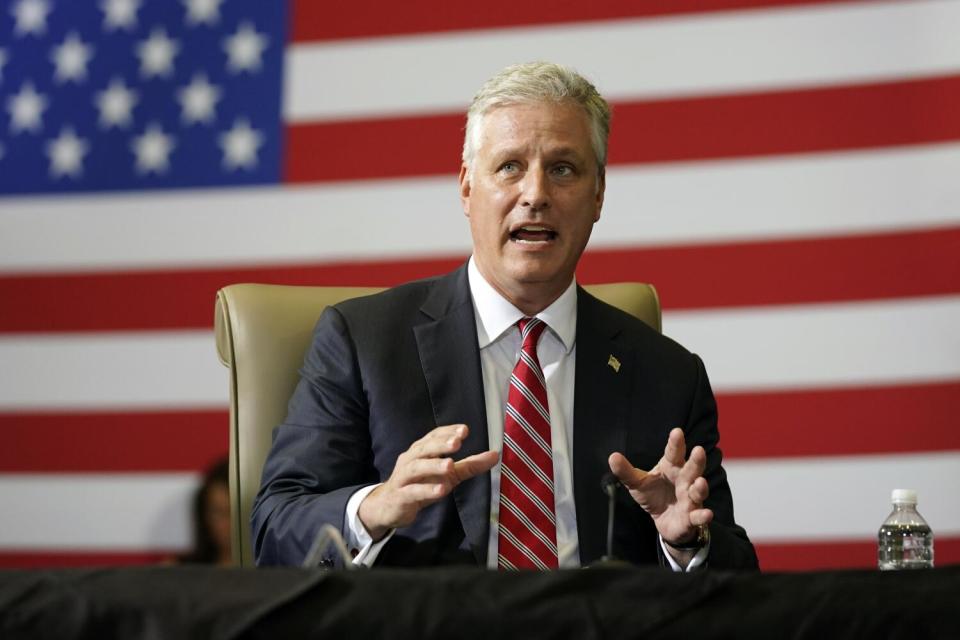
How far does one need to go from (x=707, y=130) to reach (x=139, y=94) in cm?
179

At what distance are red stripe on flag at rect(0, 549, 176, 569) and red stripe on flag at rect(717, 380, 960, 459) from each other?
176 cm

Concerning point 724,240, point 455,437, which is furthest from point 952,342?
point 455,437

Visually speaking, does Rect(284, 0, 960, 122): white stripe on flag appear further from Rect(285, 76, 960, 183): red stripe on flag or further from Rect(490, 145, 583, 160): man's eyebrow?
Rect(490, 145, 583, 160): man's eyebrow

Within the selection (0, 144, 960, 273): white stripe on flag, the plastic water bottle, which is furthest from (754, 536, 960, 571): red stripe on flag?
(0, 144, 960, 273): white stripe on flag

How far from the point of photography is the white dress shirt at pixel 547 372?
6.87 feet

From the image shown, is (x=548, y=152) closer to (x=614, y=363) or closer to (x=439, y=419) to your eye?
(x=614, y=363)

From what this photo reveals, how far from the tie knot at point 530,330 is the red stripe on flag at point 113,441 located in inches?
66.6

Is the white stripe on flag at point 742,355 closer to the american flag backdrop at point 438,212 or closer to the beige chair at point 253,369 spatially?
the american flag backdrop at point 438,212

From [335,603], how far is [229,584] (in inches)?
3.8

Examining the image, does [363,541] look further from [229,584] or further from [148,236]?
[148,236]

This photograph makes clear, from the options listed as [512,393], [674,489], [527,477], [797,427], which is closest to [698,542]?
[674,489]

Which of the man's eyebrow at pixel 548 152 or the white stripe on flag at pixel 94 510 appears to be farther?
the white stripe on flag at pixel 94 510

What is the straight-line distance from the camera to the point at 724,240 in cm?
345

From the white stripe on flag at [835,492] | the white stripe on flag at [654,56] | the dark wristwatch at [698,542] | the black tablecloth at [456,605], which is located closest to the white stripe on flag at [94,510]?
the white stripe on flag at [654,56]
